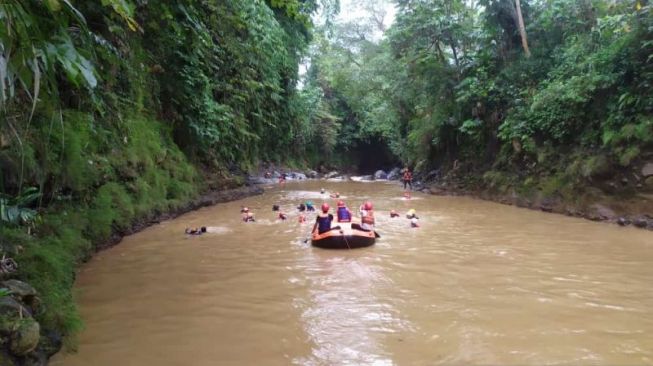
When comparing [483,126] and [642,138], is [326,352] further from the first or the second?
[483,126]

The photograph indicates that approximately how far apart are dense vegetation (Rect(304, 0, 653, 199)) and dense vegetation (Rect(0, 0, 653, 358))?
0.19ft

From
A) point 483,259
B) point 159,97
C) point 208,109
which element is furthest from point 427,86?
point 483,259

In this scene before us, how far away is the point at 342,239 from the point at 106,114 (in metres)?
5.72

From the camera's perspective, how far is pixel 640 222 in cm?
1067

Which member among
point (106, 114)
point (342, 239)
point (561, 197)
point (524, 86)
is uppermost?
point (524, 86)

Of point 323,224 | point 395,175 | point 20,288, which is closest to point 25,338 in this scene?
point 20,288

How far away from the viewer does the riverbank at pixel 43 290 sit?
150 inches

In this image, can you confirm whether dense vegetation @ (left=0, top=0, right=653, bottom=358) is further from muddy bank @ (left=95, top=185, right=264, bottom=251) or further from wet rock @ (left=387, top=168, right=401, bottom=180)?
wet rock @ (left=387, top=168, right=401, bottom=180)

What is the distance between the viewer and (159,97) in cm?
1476

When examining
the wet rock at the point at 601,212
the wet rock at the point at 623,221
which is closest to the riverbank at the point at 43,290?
the wet rock at the point at 623,221

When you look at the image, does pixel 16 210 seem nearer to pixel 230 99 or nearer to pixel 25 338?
pixel 25 338

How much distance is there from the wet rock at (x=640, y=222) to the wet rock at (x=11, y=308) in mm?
11440

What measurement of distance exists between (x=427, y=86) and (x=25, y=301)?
18.5m

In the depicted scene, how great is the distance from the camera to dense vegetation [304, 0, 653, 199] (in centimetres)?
1198
